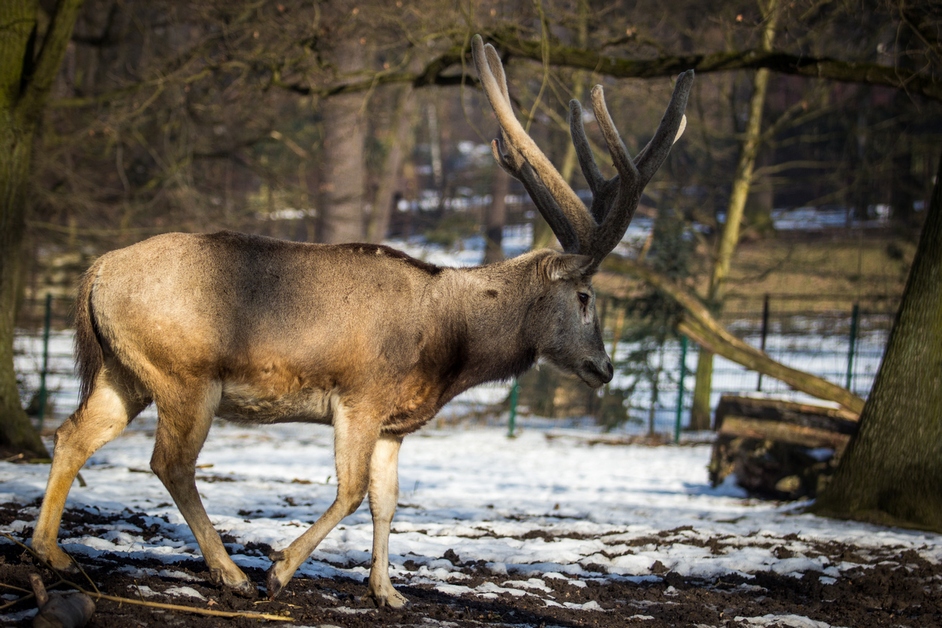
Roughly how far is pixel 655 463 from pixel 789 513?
4.89 meters

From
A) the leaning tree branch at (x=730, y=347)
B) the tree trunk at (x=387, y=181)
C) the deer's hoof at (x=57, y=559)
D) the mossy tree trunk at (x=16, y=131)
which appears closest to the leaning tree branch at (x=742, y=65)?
the leaning tree branch at (x=730, y=347)

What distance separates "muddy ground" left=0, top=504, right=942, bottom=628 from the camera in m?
4.30

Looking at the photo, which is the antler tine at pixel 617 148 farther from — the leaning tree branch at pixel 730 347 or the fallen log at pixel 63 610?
the leaning tree branch at pixel 730 347

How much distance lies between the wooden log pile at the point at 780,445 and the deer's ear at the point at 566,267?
567 centimetres

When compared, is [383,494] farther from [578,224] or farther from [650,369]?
[650,369]

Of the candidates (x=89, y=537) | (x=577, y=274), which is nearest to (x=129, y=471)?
(x=89, y=537)

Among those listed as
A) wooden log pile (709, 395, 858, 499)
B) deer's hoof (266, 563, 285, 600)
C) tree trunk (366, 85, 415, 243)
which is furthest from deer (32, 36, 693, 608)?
tree trunk (366, 85, 415, 243)

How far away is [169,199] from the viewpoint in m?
15.1

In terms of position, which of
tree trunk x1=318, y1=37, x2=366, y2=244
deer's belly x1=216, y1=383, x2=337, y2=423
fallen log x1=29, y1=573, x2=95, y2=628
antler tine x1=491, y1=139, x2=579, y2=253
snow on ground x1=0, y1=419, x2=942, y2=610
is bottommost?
Result: snow on ground x1=0, y1=419, x2=942, y2=610

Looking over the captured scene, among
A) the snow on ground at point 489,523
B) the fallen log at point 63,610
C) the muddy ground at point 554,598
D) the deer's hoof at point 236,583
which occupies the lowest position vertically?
the snow on ground at point 489,523

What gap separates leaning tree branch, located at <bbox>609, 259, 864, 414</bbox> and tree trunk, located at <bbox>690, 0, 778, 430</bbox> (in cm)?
539

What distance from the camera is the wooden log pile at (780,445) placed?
10.0 m

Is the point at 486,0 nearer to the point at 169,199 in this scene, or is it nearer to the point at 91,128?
the point at 91,128

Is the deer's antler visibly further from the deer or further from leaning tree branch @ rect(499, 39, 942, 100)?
leaning tree branch @ rect(499, 39, 942, 100)
